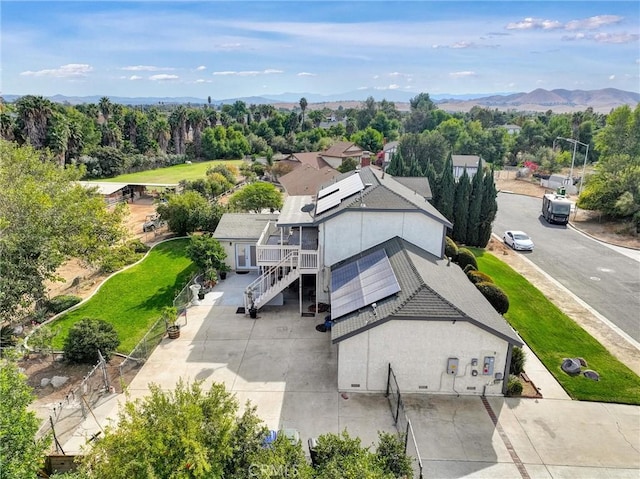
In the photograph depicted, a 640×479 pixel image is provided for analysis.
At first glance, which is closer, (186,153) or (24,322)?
(24,322)

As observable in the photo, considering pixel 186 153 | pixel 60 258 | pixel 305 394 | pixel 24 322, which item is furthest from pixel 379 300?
pixel 186 153

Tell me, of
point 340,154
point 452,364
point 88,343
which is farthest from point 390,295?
point 340,154

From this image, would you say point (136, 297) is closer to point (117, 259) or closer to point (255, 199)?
point (117, 259)

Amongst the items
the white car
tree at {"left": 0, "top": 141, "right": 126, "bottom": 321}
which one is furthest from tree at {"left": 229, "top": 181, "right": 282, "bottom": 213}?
the white car

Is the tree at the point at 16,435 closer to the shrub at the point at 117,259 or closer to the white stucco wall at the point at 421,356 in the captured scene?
the white stucco wall at the point at 421,356

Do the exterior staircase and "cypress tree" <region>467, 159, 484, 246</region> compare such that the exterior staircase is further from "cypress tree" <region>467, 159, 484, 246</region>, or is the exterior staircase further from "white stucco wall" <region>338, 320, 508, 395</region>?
"cypress tree" <region>467, 159, 484, 246</region>

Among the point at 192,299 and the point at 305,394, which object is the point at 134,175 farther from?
the point at 305,394

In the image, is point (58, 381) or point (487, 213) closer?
point (58, 381)
